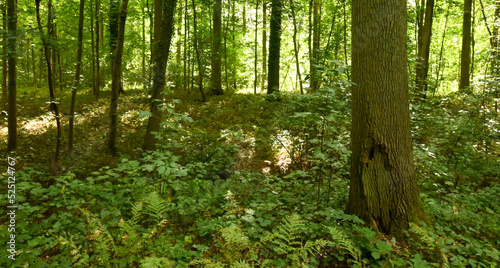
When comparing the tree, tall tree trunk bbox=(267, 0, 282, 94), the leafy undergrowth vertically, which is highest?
tall tree trunk bbox=(267, 0, 282, 94)

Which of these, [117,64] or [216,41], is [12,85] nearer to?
[117,64]

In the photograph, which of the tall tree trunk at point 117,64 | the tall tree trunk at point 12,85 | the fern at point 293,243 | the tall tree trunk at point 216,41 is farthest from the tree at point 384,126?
the tall tree trunk at point 216,41

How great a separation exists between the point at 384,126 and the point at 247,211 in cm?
219

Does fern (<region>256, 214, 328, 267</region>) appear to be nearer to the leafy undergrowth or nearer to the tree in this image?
the leafy undergrowth

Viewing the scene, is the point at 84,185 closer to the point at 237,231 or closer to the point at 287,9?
the point at 237,231

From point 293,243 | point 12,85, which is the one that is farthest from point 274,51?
point 293,243

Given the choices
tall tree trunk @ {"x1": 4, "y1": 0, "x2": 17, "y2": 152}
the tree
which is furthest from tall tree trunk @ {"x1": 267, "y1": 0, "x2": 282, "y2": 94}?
tall tree trunk @ {"x1": 4, "y1": 0, "x2": 17, "y2": 152}

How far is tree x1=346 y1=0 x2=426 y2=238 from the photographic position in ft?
12.0

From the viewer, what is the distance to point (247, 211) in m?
3.84

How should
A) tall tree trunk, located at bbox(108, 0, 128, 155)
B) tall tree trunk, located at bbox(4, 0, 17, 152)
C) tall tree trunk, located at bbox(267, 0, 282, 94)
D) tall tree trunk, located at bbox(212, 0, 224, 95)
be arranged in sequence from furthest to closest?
tall tree trunk, located at bbox(212, 0, 224, 95) → tall tree trunk, located at bbox(267, 0, 282, 94) → tall tree trunk, located at bbox(108, 0, 128, 155) → tall tree trunk, located at bbox(4, 0, 17, 152)

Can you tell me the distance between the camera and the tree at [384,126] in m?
3.65

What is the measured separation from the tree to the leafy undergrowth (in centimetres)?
29

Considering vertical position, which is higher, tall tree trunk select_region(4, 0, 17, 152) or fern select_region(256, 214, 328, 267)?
tall tree trunk select_region(4, 0, 17, 152)

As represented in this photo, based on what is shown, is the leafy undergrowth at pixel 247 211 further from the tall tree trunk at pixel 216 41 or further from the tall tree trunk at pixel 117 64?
the tall tree trunk at pixel 216 41
